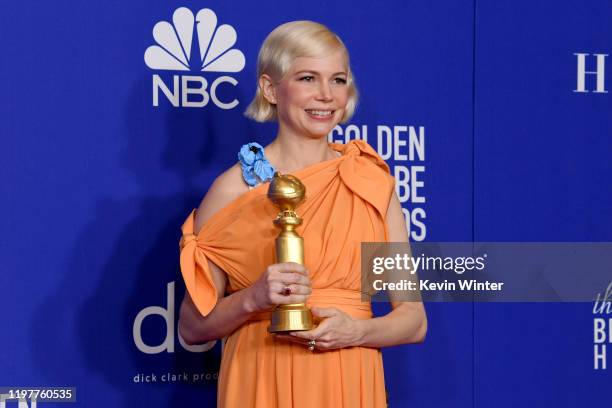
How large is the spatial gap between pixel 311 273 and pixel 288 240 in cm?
20

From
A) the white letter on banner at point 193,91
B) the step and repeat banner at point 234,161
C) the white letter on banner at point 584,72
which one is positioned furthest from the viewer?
the white letter on banner at point 584,72

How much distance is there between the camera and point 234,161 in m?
3.11

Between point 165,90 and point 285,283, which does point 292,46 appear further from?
point 165,90

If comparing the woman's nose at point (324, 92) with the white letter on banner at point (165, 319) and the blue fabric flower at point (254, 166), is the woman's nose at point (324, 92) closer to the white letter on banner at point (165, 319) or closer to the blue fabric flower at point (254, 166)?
the blue fabric flower at point (254, 166)

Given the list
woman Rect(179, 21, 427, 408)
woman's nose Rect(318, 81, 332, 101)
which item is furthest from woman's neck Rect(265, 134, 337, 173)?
woman's nose Rect(318, 81, 332, 101)

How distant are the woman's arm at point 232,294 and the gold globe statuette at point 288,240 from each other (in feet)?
0.08

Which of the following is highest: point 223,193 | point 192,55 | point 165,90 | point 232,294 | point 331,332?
point 192,55

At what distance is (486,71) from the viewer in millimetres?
3320

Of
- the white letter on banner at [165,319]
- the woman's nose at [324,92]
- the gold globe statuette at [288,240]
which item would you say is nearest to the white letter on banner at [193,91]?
the white letter on banner at [165,319]

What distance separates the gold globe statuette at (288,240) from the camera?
2.15 m

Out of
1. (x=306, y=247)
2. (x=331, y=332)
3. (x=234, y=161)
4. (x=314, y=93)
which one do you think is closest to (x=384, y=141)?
(x=234, y=161)

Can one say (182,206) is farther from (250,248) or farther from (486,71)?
(486,71)

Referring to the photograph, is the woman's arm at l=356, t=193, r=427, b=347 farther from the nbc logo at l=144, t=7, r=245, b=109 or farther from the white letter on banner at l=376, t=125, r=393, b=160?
the nbc logo at l=144, t=7, r=245, b=109

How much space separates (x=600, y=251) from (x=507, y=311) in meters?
0.38
